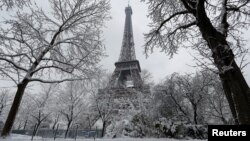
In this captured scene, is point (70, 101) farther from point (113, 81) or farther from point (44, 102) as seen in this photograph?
point (113, 81)

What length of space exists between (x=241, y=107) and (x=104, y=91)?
875 inches

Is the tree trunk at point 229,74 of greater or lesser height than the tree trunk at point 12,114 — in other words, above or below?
above

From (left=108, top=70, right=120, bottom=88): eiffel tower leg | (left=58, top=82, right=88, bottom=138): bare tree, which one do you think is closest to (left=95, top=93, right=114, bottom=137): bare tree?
(left=108, top=70, right=120, bottom=88): eiffel tower leg

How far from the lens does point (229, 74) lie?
3455 mm

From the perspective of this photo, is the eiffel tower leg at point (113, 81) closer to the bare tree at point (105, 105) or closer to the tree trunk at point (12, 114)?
the bare tree at point (105, 105)

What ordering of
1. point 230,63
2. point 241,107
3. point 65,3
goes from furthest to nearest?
point 65,3
point 230,63
point 241,107

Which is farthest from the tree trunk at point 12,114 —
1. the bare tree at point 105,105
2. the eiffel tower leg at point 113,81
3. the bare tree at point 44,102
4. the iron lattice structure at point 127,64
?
the iron lattice structure at point 127,64

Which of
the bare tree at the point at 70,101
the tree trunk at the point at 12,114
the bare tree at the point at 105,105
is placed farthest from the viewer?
the bare tree at the point at 70,101

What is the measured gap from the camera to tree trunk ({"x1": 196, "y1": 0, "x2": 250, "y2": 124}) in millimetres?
3123

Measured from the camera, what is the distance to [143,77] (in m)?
35.0

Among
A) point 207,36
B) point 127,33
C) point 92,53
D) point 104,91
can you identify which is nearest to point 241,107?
point 207,36

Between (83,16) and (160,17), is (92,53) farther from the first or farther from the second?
(160,17)

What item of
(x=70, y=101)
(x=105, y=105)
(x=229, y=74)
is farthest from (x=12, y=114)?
(x=70, y=101)

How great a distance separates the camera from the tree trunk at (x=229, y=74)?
312 cm
